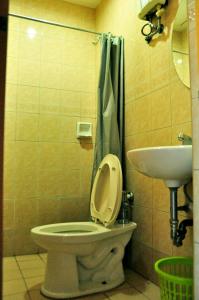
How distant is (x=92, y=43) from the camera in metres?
2.51

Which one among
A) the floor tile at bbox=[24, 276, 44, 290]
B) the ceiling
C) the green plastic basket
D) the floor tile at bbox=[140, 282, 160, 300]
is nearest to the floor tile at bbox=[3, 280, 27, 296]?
the floor tile at bbox=[24, 276, 44, 290]

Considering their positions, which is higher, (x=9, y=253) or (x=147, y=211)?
(x=147, y=211)

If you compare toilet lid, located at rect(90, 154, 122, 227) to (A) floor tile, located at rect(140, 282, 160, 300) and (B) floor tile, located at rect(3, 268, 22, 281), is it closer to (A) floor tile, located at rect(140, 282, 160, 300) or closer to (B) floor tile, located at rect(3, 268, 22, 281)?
(A) floor tile, located at rect(140, 282, 160, 300)

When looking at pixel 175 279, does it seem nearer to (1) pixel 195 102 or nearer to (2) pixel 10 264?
(1) pixel 195 102

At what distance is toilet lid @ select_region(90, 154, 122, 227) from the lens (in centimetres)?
161

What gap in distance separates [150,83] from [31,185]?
4.29ft

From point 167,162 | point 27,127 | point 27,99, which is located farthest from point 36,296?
point 27,99

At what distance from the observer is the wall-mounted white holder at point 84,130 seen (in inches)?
92.4

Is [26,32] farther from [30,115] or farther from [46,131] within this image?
[46,131]

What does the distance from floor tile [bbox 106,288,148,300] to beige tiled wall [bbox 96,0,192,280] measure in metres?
0.20

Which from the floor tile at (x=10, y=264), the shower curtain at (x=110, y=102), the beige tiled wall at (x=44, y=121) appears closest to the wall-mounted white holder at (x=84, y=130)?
the beige tiled wall at (x=44, y=121)

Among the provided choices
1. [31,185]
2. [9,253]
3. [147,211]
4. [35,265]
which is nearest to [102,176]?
[147,211]

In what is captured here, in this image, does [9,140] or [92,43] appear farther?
[92,43]

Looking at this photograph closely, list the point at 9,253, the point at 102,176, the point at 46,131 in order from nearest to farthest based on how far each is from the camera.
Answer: the point at 102,176 → the point at 9,253 → the point at 46,131
